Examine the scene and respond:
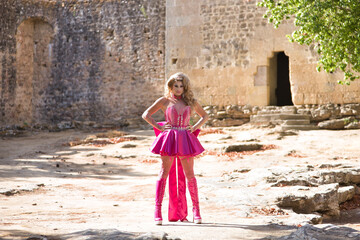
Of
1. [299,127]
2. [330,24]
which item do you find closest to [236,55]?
[299,127]

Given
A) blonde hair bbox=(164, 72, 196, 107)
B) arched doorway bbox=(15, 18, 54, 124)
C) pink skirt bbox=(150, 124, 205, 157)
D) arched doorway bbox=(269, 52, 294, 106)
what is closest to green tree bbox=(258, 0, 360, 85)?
blonde hair bbox=(164, 72, 196, 107)

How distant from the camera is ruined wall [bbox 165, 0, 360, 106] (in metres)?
14.4

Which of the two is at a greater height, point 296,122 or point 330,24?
point 330,24

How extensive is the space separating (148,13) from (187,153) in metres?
14.0

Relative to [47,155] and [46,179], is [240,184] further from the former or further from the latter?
[47,155]

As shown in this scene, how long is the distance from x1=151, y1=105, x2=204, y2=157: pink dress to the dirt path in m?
0.74

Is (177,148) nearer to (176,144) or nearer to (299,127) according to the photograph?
(176,144)

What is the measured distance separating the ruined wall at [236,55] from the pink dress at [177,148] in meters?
10.5

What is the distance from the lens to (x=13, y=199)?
6145 mm

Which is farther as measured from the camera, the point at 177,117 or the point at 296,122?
the point at 296,122

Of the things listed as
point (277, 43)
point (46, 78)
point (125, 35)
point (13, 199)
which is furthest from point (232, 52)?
point (13, 199)

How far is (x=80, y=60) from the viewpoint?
61.8 ft

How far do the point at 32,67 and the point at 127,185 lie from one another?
14228 mm

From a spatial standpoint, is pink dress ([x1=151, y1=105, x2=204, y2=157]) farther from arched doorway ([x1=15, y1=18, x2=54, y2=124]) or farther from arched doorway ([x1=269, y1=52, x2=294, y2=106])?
arched doorway ([x1=15, y1=18, x2=54, y2=124])
